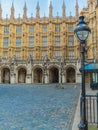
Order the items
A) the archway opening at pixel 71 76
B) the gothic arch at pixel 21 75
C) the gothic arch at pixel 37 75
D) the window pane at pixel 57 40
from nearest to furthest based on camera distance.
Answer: the gothic arch at pixel 37 75 < the archway opening at pixel 71 76 < the gothic arch at pixel 21 75 < the window pane at pixel 57 40

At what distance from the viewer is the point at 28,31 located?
63812mm

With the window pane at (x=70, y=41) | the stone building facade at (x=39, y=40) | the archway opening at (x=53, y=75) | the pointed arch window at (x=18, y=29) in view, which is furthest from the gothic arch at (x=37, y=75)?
the pointed arch window at (x=18, y=29)

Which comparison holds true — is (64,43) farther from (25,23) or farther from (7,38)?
(7,38)

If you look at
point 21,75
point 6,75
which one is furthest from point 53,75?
point 6,75

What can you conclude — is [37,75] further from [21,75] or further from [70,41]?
[70,41]

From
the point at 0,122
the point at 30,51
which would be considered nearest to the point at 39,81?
the point at 30,51

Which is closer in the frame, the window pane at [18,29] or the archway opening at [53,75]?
the archway opening at [53,75]

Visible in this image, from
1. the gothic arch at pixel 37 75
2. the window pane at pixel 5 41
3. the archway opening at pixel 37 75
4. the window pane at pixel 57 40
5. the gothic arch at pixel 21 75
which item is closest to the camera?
the gothic arch at pixel 37 75

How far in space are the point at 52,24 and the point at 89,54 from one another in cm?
1501

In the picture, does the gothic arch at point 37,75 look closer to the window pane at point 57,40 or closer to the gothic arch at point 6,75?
the gothic arch at point 6,75

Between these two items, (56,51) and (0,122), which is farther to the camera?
(56,51)

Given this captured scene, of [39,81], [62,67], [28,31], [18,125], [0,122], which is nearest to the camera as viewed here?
[18,125]

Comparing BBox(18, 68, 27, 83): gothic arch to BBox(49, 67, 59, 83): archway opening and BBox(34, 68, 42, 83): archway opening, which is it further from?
BBox(49, 67, 59, 83): archway opening

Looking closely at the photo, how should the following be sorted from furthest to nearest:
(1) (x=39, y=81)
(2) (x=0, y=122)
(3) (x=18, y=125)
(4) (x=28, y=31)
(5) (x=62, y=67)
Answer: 1. (4) (x=28, y=31)
2. (1) (x=39, y=81)
3. (5) (x=62, y=67)
4. (2) (x=0, y=122)
5. (3) (x=18, y=125)
